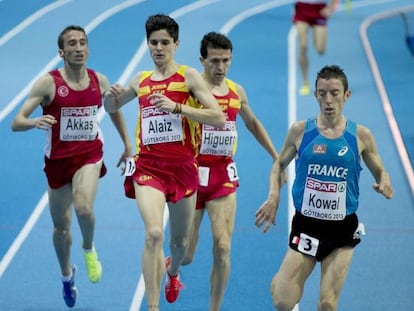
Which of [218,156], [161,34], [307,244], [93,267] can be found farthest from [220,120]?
[93,267]

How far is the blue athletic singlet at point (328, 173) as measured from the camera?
7082mm

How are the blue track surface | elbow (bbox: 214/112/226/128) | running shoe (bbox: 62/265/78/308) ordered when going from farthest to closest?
the blue track surface
running shoe (bbox: 62/265/78/308)
elbow (bbox: 214/112/226/128)

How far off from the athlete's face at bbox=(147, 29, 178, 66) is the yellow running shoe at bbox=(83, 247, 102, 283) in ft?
6.22

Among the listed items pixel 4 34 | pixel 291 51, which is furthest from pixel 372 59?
pixel 4 34

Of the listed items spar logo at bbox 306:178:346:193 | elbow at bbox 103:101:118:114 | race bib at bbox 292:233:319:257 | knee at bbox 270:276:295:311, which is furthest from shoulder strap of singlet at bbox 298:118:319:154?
elbow at bbox 103:101:118:114

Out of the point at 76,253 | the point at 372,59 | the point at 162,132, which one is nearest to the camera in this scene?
the point at 162,132

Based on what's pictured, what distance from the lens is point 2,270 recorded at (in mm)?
9438

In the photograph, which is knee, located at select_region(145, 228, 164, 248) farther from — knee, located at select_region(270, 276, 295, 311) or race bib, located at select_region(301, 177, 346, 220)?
race bib, located at select_region(301, 177, 346, 220)

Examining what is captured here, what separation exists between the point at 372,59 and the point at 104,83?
9.53 metres

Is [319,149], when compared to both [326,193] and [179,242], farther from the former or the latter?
[179,242]

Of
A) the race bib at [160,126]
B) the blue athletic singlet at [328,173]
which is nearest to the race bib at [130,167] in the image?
the race bib at [160,126]

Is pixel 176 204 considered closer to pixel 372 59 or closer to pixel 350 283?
pixel 350 283

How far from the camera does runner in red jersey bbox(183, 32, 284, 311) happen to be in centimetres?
805

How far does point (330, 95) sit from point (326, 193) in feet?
2.07
